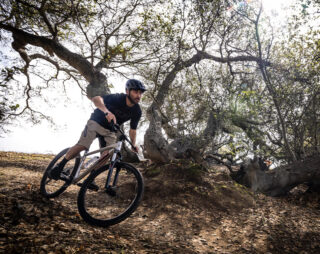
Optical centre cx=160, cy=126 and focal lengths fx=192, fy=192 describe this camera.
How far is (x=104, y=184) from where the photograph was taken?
13.6 feet

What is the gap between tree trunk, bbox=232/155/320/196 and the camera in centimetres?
737

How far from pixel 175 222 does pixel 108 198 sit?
2.13 meters

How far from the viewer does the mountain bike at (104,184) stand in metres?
3.72

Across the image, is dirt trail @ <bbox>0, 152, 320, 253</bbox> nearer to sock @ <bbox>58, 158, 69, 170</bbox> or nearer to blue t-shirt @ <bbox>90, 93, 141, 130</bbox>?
sock @ <bbox>58, 158, 69, 170</bbox>

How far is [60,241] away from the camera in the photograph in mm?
2883

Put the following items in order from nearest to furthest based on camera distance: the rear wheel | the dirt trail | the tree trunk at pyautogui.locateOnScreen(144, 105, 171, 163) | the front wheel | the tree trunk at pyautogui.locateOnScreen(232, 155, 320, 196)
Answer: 1. the dirt trail
2. the front wheel
3. the rear wheel
4. the tree trunk at pyautogui.locateOnScreen(232, 155, 320, 196)
5. the tree trunk at pyautogui.locateOnScreen(144, 105, 171, 163)

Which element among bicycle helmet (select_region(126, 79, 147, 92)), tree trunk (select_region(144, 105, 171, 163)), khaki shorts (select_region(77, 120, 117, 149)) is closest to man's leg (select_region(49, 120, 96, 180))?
khaki shorts (select_region(77, 120, 117, 149))

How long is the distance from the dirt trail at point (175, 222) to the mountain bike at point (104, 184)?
27 centimetres

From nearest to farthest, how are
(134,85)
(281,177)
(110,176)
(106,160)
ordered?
1. (110,176)
2. (106,160)
3. (134,85)
4. (281,177)

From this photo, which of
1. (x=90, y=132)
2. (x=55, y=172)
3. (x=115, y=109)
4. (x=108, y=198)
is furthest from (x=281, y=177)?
(x=55, y=172)

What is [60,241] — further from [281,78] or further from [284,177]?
[281,78]

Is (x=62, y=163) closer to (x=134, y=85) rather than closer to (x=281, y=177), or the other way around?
(x=134, y=85)

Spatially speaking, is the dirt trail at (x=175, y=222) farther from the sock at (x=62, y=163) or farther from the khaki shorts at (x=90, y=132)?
the khaki shorts at (x=90, y=132)

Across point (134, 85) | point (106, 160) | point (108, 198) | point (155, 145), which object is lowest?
point (108, 198)
